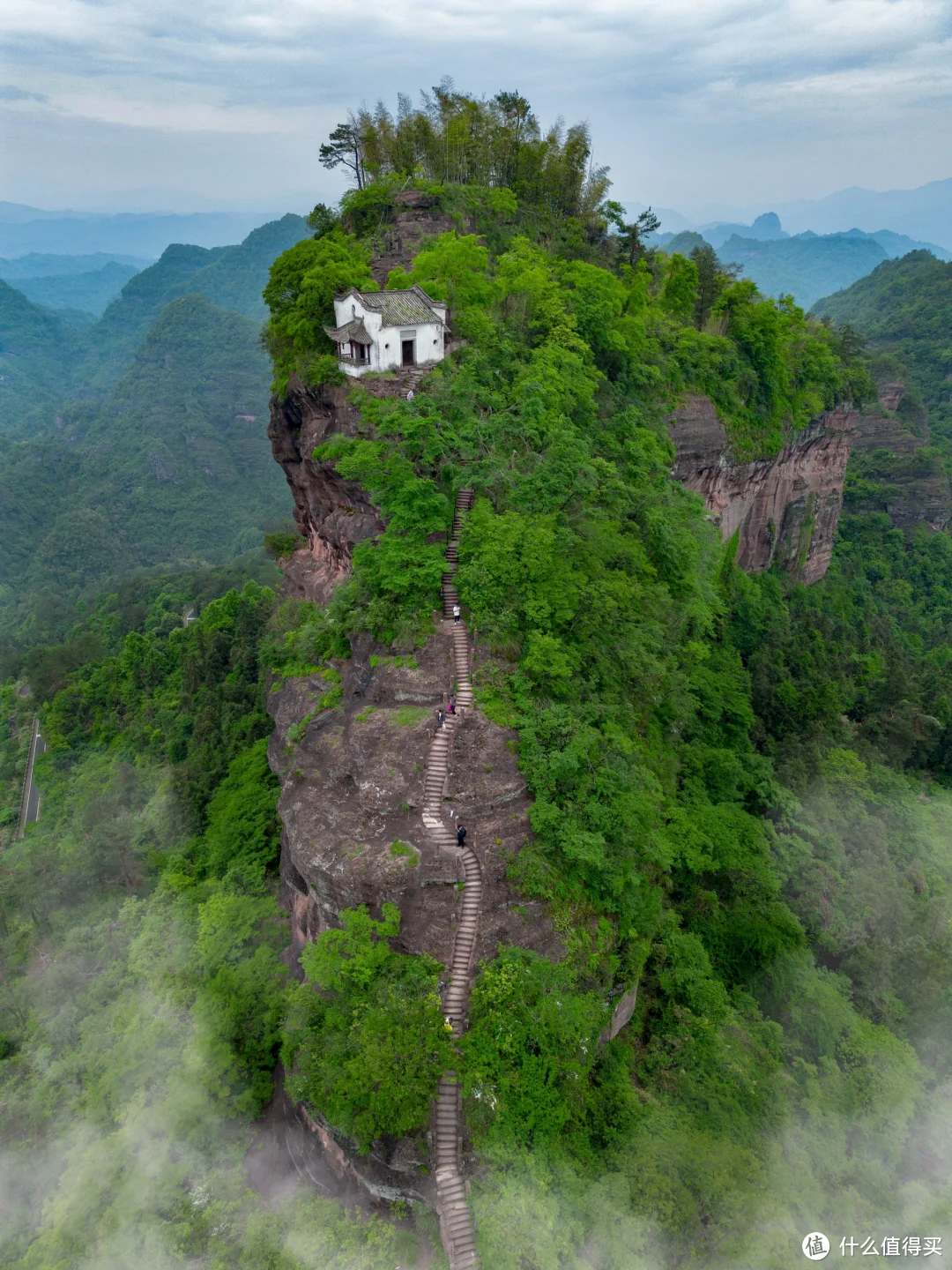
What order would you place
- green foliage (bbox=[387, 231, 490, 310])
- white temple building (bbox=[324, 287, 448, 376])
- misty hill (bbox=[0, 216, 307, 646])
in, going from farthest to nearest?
misty hill (bbox=[0, 216, 307, 646])
green foliage (bbox=[387, 231, 490, 310])
white temple building (bbox=[324, 287, 448, 376])

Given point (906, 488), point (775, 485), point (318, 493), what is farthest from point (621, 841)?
point (906, 488)

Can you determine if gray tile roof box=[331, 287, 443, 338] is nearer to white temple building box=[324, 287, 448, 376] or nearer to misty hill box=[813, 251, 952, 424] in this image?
white temple building box=[324, 287, 448, 376]

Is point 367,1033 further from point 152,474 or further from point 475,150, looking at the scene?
point 152,474

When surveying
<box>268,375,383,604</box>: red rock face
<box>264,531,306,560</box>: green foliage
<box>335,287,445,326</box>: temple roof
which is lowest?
<box>264,531,306,560</box>: green foliage

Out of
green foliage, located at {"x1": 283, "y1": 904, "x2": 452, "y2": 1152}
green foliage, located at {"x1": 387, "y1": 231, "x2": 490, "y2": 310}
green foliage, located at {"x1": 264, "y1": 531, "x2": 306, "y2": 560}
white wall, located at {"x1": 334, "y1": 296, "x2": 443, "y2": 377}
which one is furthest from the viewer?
green foliage, located at {"x1": 264, "y1": 531, "x2": 306, "y2": 560}

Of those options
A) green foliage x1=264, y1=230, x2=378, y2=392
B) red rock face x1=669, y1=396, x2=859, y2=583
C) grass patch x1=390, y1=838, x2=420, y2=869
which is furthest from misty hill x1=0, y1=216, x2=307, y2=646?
grass patch x1=390, y1=838, x2=420, y2=869

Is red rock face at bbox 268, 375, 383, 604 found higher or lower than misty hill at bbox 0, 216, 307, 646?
higher

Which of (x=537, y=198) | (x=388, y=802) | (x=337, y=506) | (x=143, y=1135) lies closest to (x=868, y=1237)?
(x=388, y=802)

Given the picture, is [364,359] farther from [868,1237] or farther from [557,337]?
[868,1237]
